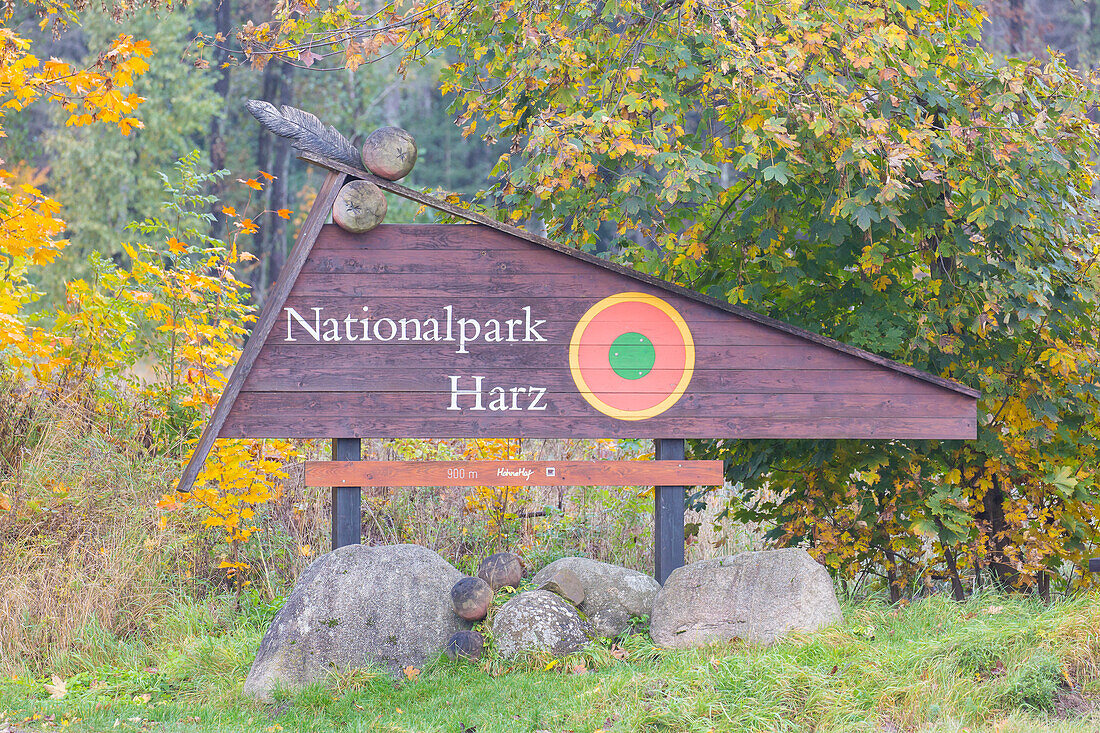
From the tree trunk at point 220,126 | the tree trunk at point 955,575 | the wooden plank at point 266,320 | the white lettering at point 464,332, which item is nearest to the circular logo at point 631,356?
the white lettering at point 464,332

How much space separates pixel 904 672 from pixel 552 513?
3.98 meters

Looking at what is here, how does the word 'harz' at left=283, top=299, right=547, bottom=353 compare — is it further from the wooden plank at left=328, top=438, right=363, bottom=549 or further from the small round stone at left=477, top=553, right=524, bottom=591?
the small round stone at left=477, top=553, right=524, bottom=591

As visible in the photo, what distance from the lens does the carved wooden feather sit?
564 centimetres

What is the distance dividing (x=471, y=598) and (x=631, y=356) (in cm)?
173

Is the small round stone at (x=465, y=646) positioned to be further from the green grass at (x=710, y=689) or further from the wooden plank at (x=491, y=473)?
the wooden plank at (x=491, y=473)

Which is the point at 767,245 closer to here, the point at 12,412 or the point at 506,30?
the point at 506,30

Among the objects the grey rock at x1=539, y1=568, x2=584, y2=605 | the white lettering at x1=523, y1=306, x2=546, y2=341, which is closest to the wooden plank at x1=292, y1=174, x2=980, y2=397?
the white lettering at x1=523, y1=306, x2=546, y2=341

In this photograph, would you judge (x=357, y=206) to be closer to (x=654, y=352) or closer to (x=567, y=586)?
(x=654, y=352)

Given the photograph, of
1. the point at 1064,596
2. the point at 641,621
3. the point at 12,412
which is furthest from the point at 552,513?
the point at 12,412

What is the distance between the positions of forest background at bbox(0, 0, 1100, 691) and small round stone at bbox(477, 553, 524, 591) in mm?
1664

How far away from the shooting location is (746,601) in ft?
17.6

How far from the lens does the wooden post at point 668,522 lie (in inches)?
242

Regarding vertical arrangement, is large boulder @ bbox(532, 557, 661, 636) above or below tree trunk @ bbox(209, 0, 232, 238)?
below

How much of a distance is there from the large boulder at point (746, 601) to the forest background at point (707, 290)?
47.4 inches
